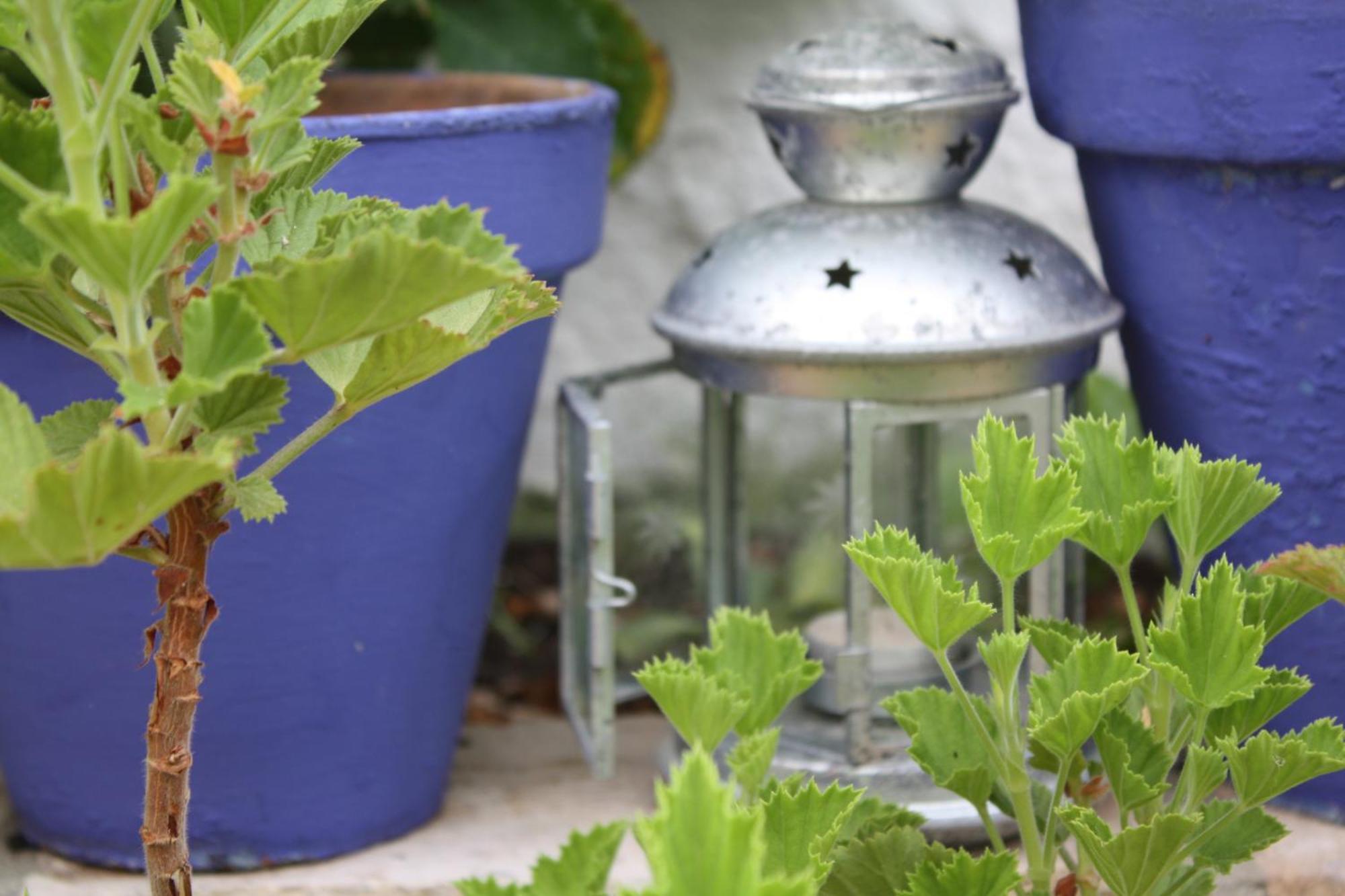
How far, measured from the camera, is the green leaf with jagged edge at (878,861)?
87 cm

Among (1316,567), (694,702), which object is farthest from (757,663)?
(1316,567)

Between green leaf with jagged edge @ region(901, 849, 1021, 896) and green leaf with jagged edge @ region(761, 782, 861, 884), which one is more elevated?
green leaf with jagged edge @ region(761, 782, 861, 884)

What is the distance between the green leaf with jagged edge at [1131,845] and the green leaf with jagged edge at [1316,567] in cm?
14

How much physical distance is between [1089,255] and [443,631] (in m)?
1.10

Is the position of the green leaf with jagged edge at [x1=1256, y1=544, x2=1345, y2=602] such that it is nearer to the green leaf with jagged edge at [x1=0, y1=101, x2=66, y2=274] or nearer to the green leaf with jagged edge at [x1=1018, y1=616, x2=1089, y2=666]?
the green leaf with jagged edge at [x1=1018, y1=616, x2=1089, y2=666]

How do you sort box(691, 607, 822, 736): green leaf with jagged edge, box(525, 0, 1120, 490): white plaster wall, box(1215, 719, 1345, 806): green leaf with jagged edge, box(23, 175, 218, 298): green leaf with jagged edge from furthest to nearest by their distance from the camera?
box(525, 0, 1120, 490): white plaster wall → box(691, 607, 822, 736): green leaf with jagged edge → box(1215, 719, 1345, 806): green leaf with jagged edge → box(23, 175, 218, 298): green leaf with jagged edge

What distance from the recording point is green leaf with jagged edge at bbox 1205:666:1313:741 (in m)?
0.86

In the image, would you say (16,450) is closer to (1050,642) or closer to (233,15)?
(233,15)

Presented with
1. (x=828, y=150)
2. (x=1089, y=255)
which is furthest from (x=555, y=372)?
(x=828, y=150)

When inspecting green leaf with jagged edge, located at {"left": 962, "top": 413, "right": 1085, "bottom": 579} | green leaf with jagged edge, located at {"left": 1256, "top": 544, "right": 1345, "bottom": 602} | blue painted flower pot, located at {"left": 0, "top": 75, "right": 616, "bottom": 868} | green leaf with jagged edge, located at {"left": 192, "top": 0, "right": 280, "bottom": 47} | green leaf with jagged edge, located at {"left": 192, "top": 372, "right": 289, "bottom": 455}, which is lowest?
blue painted flower pot, located at {"left": 0, "top": 75, "right": 616, "bottom": 868}

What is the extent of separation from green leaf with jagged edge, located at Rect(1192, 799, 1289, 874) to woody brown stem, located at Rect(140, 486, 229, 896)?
1.73ft

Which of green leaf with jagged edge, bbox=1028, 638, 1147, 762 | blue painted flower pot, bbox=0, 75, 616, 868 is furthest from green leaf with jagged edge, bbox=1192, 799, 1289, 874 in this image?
blue painted flower pot, bbox=0, 75, 616, 868

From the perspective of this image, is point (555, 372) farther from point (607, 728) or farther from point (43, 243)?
point (43, 243)

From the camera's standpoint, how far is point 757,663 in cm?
93
